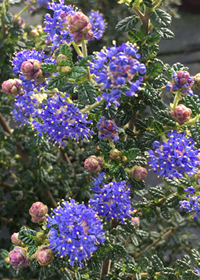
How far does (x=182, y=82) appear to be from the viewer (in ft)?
2.84

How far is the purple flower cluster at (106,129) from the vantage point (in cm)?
92

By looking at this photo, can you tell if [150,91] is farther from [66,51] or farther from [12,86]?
[12,86]

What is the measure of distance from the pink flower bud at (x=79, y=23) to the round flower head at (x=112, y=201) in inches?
19.5

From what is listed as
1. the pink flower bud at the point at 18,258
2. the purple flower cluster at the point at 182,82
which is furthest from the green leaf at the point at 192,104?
the pink flower bud at the point at 18,258

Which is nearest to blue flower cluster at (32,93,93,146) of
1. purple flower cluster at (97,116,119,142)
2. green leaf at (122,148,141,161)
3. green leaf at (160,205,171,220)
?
purple flower cluster at (97,116,119,142)

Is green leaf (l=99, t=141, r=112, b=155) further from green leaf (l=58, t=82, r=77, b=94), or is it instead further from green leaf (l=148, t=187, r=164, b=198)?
green leaf (l=148, t=187, r=164, b=198)

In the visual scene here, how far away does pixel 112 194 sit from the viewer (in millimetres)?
949

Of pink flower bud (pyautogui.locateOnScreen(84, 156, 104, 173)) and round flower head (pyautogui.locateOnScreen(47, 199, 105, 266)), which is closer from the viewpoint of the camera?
round flower head (pyautogui.locateOnScreen(47, 199, 105, 266))

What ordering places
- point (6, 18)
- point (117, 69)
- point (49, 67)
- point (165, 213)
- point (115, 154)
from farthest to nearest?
point (6, 18)
point (165, 213)
point (115, 154)
point (49, 67)
point (117, 69)

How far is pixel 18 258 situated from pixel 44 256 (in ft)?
0.40

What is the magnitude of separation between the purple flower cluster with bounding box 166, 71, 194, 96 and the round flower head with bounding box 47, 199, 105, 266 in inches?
A: 19.2

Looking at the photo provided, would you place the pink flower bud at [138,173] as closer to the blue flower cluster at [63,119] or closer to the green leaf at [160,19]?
the blue flower cluster at [63,119]

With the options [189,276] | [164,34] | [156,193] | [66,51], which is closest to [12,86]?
[66,51]

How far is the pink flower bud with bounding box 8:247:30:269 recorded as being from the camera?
937 millimetres
